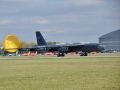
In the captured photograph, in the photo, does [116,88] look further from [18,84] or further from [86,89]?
[18,84]

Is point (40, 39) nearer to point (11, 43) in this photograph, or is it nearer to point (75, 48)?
point (11, 43)

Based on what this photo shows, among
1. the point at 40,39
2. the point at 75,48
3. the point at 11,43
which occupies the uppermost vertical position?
the point at 40,39

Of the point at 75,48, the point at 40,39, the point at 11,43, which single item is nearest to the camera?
the point at 75,48

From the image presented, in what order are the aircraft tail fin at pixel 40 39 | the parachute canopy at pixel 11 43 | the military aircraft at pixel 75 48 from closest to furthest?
the military aircraft at pixel 75 48 < the parachute canopy at pixel 11 43 < the aircraft tail fin at pixel 40 39

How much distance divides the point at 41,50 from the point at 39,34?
25396 millimetres

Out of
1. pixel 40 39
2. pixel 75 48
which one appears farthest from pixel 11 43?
pixel 75 48

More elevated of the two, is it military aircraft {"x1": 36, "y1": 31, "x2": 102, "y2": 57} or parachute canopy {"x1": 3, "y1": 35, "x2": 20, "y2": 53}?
parachute canopy {"x1": 3, "y1": 35, "x2": 20, "y2": 53}

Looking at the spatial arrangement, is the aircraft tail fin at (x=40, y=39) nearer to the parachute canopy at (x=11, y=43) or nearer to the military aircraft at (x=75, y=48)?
the parachute canopy at (x=11, y=43)

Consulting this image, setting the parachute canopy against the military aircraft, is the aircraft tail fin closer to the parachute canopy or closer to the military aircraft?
the parachute canopy

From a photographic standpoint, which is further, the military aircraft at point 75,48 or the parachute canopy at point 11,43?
the parachute canopy at point 11,43

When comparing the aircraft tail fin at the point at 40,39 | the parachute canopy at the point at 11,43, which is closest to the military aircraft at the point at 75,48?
the parachute canopy at the point at 11,43

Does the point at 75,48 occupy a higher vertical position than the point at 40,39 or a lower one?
lower

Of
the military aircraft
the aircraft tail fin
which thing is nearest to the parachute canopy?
the aircraft tail fin

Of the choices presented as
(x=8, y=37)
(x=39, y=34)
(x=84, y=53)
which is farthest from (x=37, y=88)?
(x=39, y=34)
